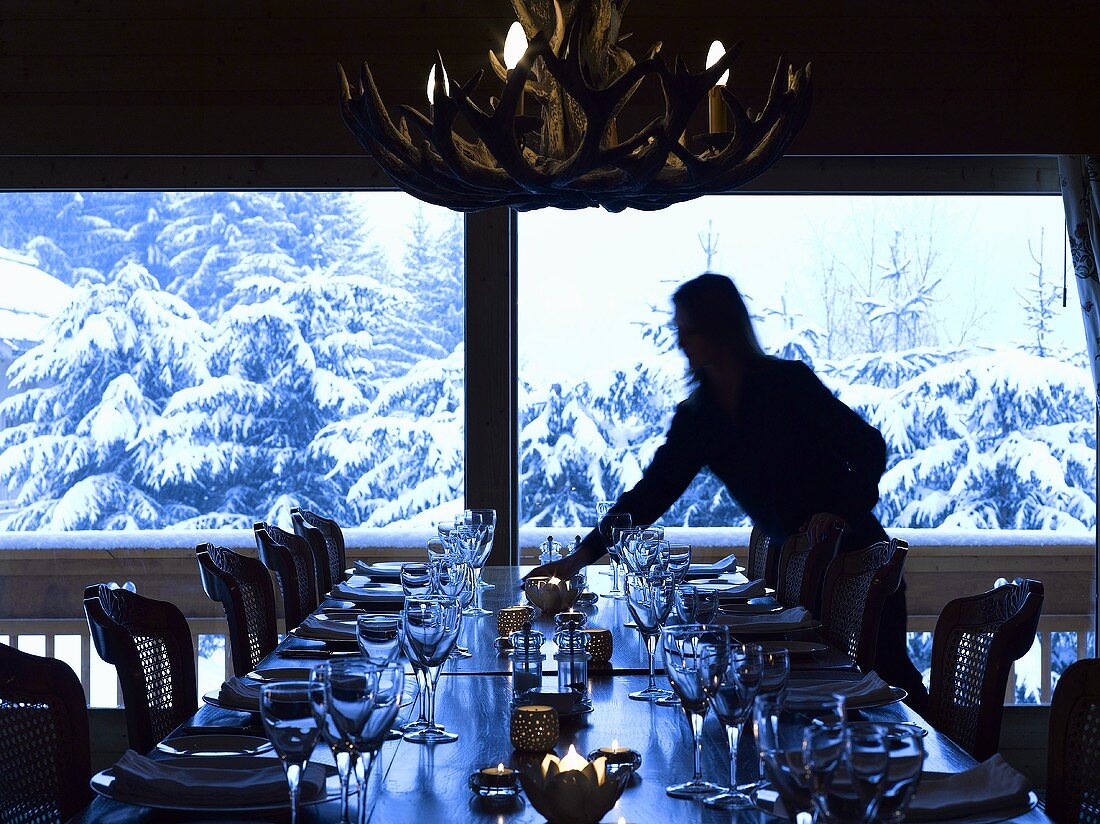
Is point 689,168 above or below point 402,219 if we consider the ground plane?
below

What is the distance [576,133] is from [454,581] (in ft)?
3.78

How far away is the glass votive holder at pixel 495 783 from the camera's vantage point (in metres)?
1.49

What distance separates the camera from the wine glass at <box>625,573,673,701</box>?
1963 millimetres

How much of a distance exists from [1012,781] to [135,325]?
4.09 m

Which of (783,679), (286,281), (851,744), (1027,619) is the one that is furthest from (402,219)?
(851,744)

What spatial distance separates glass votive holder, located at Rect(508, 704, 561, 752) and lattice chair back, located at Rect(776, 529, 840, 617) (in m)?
1.60

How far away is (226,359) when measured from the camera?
4.80 m

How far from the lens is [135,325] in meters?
4.79

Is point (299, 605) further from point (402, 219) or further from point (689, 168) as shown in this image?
point (402, 219)

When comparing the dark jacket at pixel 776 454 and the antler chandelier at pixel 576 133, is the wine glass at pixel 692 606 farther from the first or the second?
the dark jacket at pixel 776 454

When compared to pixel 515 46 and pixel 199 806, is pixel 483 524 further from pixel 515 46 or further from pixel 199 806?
pixel 199 806

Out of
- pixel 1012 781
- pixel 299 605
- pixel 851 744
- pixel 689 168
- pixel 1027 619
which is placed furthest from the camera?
pixel 299 605

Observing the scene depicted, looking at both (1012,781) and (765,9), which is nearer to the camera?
(1012,781)

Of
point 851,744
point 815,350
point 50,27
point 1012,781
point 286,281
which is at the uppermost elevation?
point 50,27
